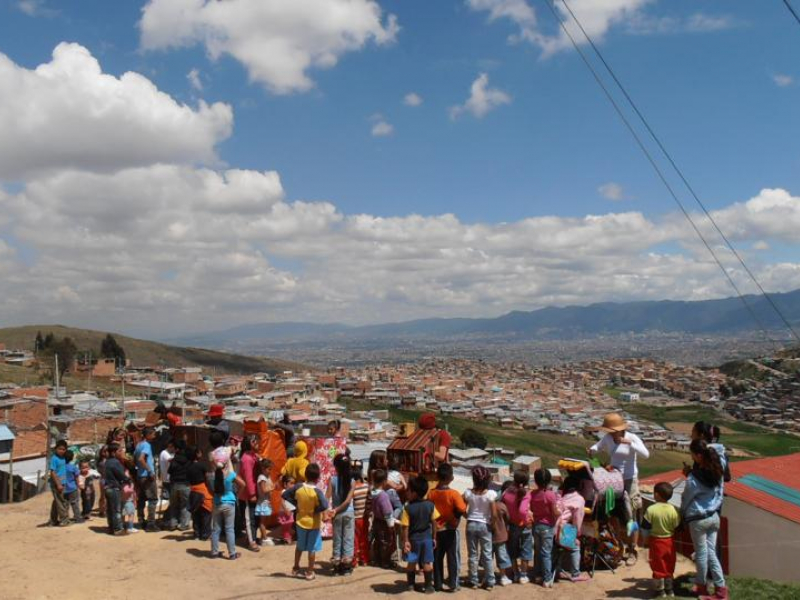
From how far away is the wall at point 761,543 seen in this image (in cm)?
630

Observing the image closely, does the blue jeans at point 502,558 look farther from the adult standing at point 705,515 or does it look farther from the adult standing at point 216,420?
the adult standing at point 216,420

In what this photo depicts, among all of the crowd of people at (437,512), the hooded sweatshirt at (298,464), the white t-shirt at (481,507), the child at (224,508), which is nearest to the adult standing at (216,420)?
the crowd of people at (437,512)

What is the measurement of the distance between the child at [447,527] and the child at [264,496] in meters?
2.42

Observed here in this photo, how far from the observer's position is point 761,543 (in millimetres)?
6406

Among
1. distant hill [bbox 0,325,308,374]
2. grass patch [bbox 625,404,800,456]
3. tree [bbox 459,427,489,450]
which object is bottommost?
grass patch [bbox 625,404,800,456]

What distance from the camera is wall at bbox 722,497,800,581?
6301mm

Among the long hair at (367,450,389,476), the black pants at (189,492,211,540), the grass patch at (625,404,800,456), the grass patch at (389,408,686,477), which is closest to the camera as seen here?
the long hair at (367,450,389,476)

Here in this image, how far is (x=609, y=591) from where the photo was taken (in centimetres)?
638

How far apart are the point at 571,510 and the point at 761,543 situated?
6.13 ft

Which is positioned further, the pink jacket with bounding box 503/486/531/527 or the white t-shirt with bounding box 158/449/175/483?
the white t-shirt with bounding box 158/449/175/483

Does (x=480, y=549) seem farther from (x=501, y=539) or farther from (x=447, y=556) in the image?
(x=447, y=556)

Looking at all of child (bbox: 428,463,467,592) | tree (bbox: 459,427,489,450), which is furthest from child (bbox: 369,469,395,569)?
tree (bbox: 459,427,489,450)

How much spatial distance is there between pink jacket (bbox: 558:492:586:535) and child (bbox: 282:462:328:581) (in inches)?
96.7

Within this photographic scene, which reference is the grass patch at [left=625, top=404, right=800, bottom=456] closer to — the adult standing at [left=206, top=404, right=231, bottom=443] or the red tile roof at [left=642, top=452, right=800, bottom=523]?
the red tile roof at [left=642, top=452, right=800, bottom=523]
